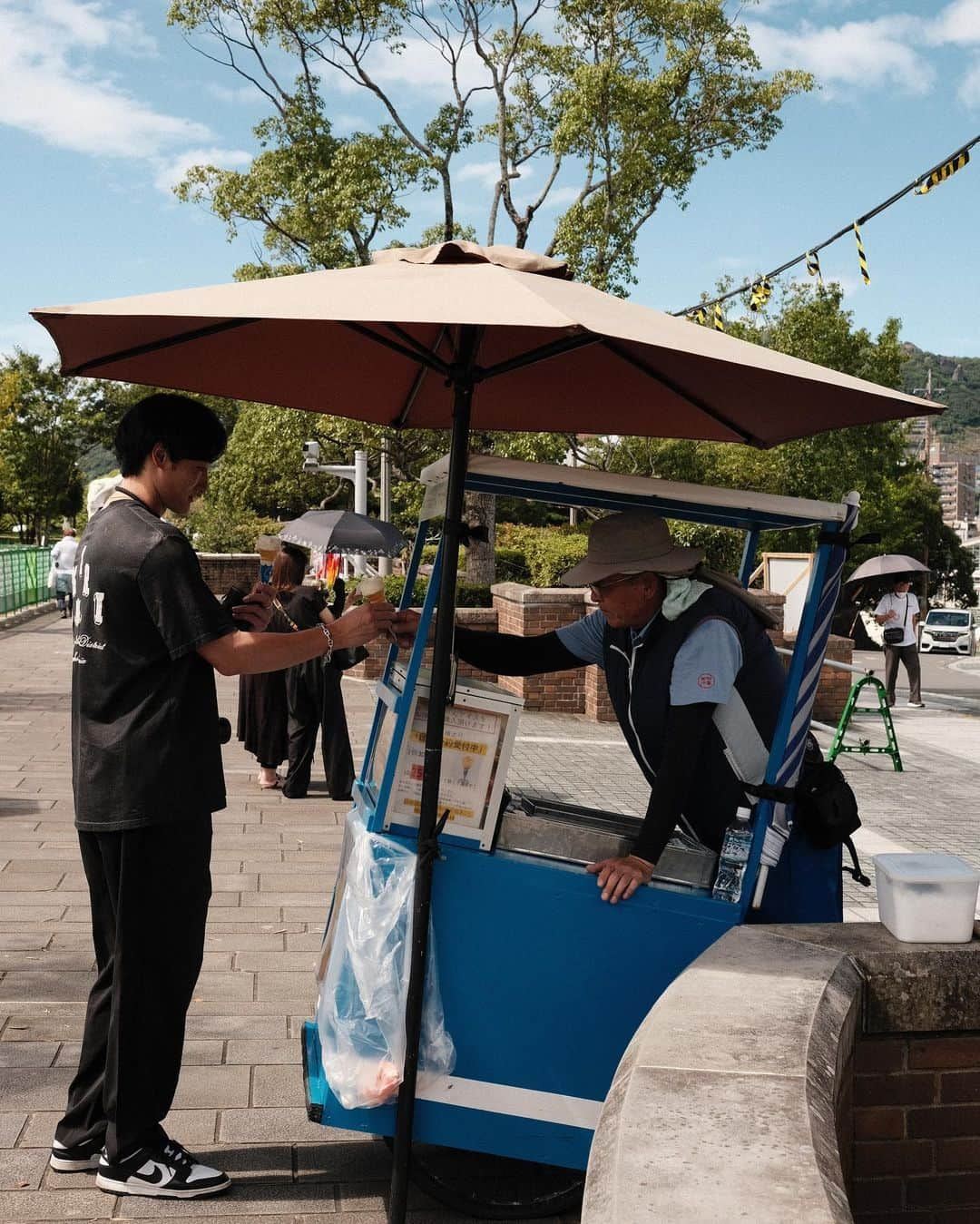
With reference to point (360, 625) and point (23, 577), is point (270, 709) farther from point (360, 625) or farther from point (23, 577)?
point (23, 577)

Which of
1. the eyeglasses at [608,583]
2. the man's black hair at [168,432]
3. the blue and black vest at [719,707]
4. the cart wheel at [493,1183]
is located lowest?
the cart wheel at [493,1183]

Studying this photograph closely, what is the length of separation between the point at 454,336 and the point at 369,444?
2040 centimetres

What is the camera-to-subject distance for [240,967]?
5328 mm

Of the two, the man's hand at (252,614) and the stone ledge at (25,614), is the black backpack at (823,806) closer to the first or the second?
the man's hand at (252,614)

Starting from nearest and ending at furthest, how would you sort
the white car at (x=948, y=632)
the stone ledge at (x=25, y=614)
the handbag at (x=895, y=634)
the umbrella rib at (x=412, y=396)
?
the umbrella rib at (x=412, y=396) < the handbag at (x=895, y=634) < the stone ledge at (x=25, y=614) < the white car at (x=948, y=632)

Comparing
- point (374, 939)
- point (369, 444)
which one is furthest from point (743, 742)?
point (369, 444)

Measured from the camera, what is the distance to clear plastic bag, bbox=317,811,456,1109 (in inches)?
127

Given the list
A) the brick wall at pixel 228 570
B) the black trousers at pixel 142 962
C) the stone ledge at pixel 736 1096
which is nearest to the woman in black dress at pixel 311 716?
the black trousers at pixel 142 962

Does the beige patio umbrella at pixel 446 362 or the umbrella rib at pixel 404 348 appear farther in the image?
the umbrella rib at pixel 404 348

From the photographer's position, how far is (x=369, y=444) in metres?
23.7

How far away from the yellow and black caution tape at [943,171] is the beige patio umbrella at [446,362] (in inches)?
319

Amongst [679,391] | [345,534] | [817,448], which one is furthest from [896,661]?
[817,448]

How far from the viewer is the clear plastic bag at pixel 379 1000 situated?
322 centimetres

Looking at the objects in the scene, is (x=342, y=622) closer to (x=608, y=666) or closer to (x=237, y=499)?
(x=608, y=666)
